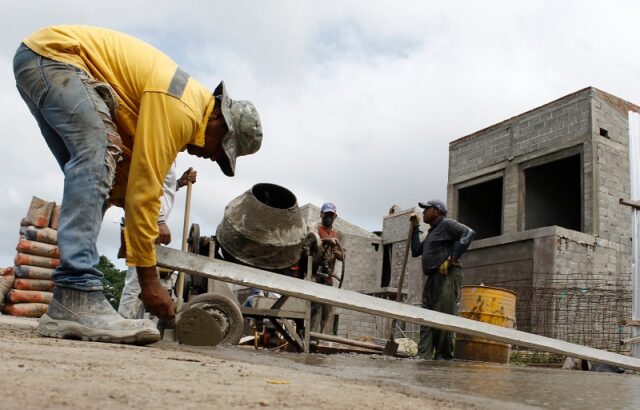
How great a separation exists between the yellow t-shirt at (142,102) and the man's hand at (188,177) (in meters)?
4.31

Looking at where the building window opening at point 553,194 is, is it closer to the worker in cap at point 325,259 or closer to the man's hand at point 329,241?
the worker in cap at point 325,259

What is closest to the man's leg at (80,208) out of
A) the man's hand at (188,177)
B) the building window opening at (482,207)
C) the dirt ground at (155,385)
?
the dirt ground at (155,385)

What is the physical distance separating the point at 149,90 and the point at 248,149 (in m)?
0.73

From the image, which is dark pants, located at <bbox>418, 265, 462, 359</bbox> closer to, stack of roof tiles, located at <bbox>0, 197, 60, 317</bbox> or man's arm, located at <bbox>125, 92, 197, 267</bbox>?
man's arm, located at <bbox>125, 92, 197, 267</bbox>

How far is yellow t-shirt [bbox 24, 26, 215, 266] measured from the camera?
263cm

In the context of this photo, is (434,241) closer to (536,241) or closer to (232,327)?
(232,327)

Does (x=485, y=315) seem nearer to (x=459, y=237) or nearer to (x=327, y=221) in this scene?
(x=459, y=237)

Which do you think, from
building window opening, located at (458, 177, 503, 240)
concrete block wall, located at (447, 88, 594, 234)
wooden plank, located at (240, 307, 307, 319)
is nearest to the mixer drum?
wooden plank, located at (240, 307, 307, 319)

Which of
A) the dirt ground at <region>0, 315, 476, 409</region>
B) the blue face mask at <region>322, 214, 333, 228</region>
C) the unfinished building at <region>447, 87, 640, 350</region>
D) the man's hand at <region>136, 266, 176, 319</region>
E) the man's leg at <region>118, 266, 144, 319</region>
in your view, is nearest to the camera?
the dirt ground at <region>0, 315, 476, 409</region>

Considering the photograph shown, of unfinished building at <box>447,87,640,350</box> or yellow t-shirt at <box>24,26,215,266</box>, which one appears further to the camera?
unfinished building at <box>447,87,640,350</box>

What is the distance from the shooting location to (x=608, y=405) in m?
2.21

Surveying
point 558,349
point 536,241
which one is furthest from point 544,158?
point 558,349

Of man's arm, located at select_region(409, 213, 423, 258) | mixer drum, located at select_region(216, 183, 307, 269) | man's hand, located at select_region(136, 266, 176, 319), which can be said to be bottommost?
man's hand, located at select_region(136, 266, 176, 319)

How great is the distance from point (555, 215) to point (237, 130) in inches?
568
